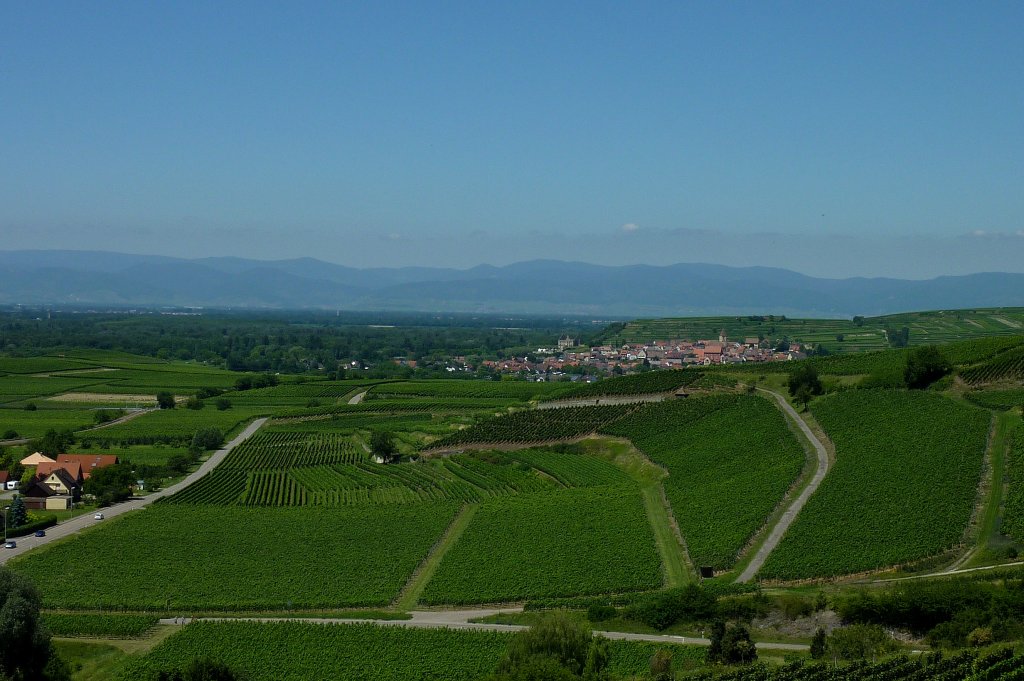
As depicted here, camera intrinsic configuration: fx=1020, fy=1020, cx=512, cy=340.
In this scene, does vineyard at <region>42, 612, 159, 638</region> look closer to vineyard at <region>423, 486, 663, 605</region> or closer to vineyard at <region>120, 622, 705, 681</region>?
vineyard at <region>120, 622, 705, 681</region>

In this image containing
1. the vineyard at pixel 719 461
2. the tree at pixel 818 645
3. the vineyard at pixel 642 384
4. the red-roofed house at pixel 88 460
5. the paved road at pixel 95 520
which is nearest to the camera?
the tree at pixel 818 645

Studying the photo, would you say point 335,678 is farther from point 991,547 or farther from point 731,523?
point 991,547

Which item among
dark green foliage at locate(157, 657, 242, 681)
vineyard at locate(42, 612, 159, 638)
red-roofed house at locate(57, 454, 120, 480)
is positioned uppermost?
dark green foliage at locate(157, 657, 242, 681)

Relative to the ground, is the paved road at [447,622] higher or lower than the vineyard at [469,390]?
lower

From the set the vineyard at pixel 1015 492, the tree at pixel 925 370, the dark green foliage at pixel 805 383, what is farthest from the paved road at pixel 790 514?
the tree at pixel 925 370

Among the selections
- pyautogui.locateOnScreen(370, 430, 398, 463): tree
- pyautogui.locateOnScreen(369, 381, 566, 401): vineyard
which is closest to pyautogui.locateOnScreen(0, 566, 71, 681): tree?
pyautogui.locateOnScreen(370, 430, 398, 463): tree

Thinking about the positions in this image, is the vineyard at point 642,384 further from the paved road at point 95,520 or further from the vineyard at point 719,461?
the paved road at point 95,520
